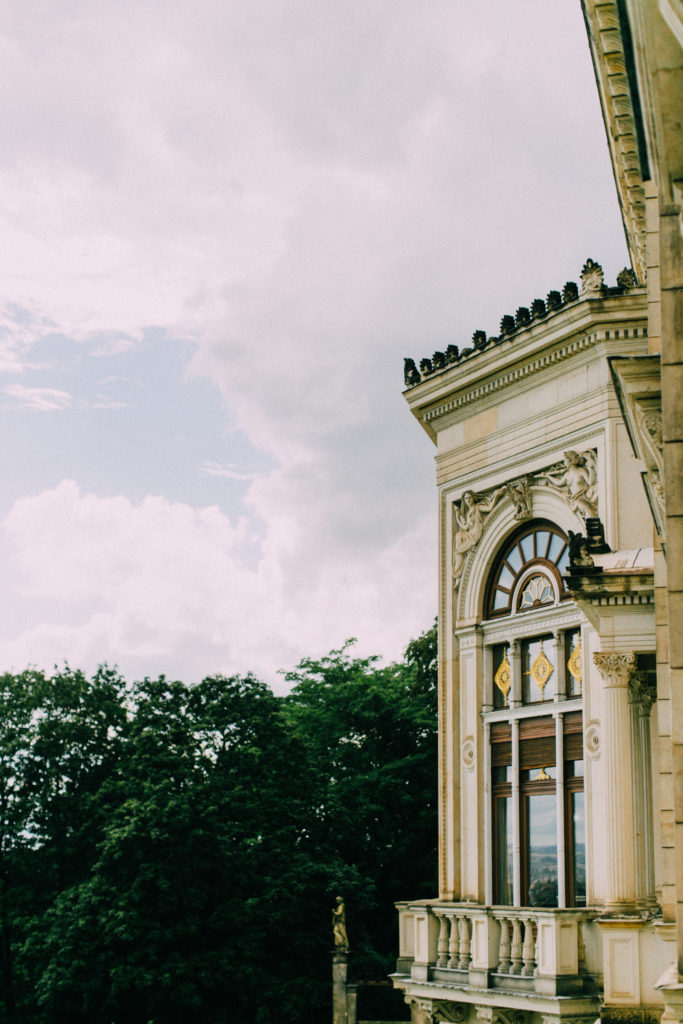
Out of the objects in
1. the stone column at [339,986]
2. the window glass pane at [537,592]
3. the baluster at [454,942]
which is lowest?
the stone column at [339,986]

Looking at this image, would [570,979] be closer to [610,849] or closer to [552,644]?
[610,849]

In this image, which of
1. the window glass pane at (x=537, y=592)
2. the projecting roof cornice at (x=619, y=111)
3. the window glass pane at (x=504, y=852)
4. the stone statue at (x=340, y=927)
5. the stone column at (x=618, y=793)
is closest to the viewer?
the projecting roof cornice at (x=619, y=111)

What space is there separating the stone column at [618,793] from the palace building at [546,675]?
31 mm

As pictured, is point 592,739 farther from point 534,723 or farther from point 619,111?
point 619,111

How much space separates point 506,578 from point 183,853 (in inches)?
641

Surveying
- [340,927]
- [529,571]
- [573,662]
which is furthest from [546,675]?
[340,927]

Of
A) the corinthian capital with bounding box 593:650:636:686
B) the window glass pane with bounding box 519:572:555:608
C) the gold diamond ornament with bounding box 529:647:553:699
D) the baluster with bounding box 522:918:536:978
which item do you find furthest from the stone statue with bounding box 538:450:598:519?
the baluster with bounding box 522:918:536:978

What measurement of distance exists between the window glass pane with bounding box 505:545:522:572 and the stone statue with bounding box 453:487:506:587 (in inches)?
30.4

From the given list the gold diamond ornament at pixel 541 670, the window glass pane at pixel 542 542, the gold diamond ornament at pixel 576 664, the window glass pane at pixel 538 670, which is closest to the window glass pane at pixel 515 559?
the window glass pane at pixel 542 542

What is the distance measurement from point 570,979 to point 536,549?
25.6ft

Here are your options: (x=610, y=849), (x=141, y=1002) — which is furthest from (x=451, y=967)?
(x=141, y=1002)

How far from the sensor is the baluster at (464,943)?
2145cm

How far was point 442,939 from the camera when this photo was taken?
22156 millimetres

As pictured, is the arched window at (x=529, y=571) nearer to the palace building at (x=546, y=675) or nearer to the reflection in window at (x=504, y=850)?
the palace building at (x=546, y=675)
